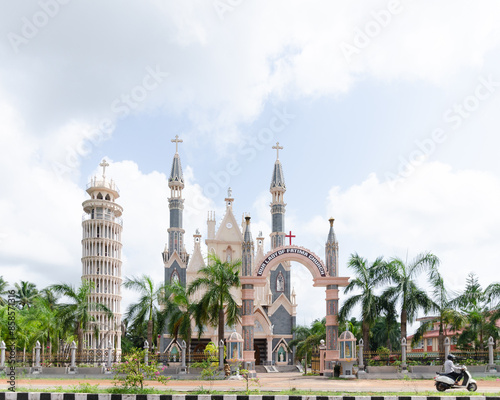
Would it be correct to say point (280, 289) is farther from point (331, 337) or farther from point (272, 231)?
point (331, 337)

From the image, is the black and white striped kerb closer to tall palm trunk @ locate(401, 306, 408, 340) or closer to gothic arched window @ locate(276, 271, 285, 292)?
tall palm trunk @ locate(401, 306, 408, 340)

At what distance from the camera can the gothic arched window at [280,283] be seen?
58.1m

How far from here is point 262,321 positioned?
5344 centimetres

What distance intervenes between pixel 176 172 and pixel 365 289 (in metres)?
33.7

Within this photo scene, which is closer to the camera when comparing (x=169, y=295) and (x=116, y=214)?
(x=169, y=295)

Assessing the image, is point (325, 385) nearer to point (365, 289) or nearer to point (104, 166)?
point (365, 289)

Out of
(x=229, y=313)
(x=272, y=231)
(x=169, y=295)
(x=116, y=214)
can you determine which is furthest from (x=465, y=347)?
(x=116, y=214)

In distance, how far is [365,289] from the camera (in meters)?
30.6

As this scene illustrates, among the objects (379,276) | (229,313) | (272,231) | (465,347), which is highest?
(272,231)

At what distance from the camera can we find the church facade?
53094 millimetres

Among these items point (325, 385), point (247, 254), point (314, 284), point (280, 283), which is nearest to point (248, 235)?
point (247, 254)

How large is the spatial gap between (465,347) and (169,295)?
19491mm

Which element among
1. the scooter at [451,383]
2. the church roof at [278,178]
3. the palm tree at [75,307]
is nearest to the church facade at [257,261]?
the church roof at [278,178]

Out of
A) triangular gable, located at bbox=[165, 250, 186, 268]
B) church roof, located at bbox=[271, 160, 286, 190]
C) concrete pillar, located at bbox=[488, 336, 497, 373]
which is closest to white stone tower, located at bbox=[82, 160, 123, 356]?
triangular gable, located at bbox=[165, 250, 186, 268]
